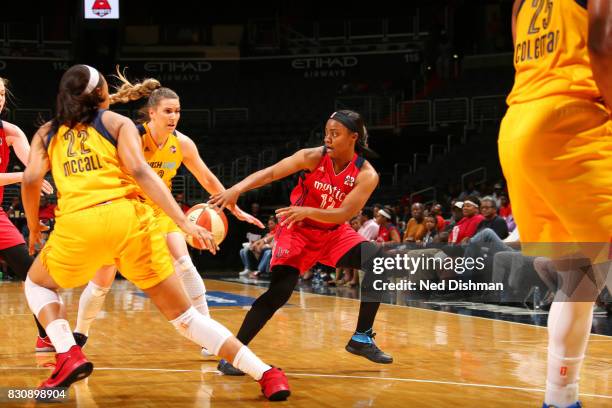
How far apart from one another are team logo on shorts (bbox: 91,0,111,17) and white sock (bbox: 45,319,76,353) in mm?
17745

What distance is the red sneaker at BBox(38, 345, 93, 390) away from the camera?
3.99 m

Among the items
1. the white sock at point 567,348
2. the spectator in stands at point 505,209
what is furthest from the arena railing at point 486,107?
the white sock at point 567,348

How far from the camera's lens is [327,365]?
5480 millimetres

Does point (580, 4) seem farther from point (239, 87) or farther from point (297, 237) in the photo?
point (239, 87)

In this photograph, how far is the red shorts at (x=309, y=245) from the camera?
17.3 feet

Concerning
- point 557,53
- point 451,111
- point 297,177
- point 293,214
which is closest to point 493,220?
point 293,214

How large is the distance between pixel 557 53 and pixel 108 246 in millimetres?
2191

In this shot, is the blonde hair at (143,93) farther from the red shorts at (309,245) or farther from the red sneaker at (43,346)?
the red sneaker at (43,346)

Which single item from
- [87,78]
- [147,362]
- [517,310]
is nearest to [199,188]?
[517,310]

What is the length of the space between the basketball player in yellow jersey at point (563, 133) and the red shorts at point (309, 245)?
7.91 ft

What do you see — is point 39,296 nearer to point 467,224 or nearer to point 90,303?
point 90,303

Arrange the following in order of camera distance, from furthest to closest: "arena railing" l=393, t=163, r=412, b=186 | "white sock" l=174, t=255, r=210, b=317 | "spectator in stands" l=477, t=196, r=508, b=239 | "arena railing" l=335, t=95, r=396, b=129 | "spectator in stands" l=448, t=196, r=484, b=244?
1. "arena railing" l=335, t=95, r=396, b=129
2. "arena railing" l=393, t=163, r=412, b=186
3. "spectator in stands" l=448, t=196, r=484, b=244
4. "spectator in stands" l=477, t=196, r=508, b=239
5. "white sock" l=174, t=255, r=210, b=317

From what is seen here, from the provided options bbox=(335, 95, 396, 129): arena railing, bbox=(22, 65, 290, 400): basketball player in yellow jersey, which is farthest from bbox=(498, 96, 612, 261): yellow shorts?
bbox=(335, 95, 396, 129): arena railing

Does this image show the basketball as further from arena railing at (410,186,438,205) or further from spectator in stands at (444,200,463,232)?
arena railing at (410,186,438,205)
